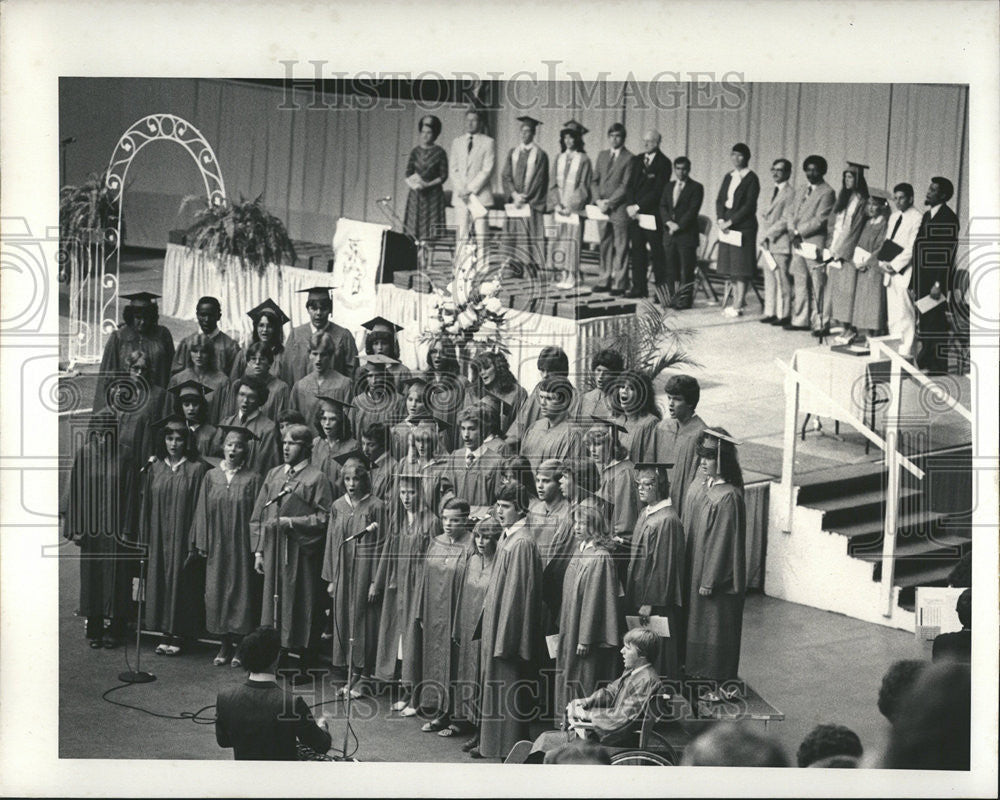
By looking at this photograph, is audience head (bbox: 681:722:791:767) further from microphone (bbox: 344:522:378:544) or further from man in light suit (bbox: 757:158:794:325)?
man in light suit (bbox: 757:158:794:325)

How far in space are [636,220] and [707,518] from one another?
163 centimetres

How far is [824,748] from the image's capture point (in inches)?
486

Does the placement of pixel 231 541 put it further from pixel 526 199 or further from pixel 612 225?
pixel 612 225

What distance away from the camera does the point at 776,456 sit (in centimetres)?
1274

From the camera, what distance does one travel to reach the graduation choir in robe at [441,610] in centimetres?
1262

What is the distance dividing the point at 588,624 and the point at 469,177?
243cm

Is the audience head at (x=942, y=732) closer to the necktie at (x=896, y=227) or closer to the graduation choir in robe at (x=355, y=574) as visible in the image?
the necktie at (x=896, y=227)

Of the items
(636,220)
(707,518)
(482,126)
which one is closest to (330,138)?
(482,126)

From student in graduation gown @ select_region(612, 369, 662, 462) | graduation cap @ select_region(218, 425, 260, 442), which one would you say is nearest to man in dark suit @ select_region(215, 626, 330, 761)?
graduation cap @ select_region(218, 425, 260, 442)

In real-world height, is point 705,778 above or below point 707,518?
below

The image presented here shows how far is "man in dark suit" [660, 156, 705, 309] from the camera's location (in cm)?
1274

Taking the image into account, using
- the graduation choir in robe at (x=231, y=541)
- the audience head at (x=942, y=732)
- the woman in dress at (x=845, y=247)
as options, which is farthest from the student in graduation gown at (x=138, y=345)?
the audience head at (x=942, y=732)

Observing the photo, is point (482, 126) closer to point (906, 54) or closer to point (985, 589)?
point (906, 54)

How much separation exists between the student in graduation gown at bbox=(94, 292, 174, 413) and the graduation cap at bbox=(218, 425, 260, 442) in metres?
0.40
